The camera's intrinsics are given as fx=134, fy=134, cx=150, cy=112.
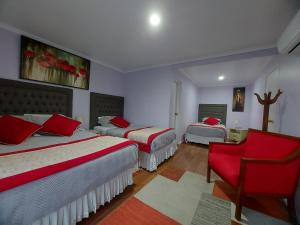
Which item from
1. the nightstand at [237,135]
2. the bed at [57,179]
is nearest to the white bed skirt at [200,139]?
the nightstand at [237,135]

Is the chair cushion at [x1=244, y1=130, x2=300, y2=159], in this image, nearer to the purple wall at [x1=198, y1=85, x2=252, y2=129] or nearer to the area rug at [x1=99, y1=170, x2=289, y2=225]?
the area rug at [x1=99, y1=170, x2=289, y2=225]

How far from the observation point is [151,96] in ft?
13.1

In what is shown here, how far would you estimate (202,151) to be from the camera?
13.0 ft

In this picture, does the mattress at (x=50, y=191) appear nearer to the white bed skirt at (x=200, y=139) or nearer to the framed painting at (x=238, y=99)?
the white bed skirt at (x=200, y=139)

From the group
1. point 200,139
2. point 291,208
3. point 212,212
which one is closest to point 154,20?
point 212,212

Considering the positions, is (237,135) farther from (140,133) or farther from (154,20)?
(154,20)

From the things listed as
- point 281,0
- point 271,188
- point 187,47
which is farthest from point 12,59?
point 271,188

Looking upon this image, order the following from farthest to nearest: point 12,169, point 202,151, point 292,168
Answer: point 202,151 < point 292,168 < point 12,169

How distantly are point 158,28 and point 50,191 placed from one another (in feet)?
7.71

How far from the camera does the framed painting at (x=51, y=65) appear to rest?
2347 millimetres

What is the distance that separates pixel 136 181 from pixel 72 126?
1.44 metres

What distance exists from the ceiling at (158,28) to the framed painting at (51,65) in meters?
0.19

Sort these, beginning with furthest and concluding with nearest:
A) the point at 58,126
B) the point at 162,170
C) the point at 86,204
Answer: the point at 162,170 → the point at 58,126 → the point at 86,204

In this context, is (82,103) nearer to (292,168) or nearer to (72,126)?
(72,126)
